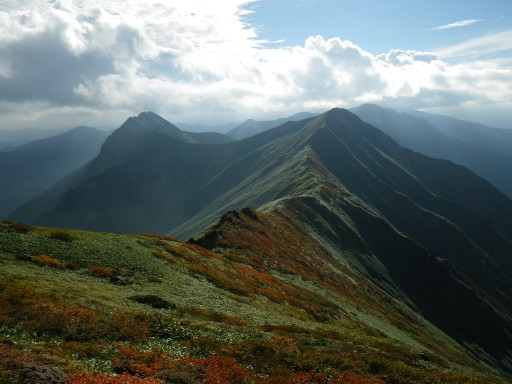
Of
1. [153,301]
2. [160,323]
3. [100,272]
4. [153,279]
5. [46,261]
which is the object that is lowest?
[153,279]

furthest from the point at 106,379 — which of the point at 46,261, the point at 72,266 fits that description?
the point at 72,266

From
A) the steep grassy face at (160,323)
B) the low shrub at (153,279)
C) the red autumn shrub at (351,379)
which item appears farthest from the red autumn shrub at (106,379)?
the low shrub at (153,279)

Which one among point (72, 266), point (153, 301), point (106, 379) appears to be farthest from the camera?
point (72, 266)

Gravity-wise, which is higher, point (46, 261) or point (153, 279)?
point (46, 261)

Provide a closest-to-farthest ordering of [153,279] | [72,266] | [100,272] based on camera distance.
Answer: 1. [72,266]
2. [100,272]
3. [153,279]

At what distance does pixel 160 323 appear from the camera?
31.2 metres

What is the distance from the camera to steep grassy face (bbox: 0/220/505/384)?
2245cm

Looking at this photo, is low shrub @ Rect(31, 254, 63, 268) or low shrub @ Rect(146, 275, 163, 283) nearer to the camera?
low shrub @ Rect(31, 254, 63, 268)

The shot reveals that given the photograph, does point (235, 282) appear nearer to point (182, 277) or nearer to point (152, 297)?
point (182, 277)

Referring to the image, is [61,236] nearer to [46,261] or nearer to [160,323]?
[46,261]

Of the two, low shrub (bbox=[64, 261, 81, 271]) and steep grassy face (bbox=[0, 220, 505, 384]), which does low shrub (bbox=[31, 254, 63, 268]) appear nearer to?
steep grassy face (bbox=[0, 220, 505, 384])

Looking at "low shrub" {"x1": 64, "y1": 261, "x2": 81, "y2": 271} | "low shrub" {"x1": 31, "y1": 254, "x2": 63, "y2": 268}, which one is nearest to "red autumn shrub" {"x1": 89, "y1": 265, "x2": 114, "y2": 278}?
"low shrub" {"x1": 64, "y1": 261, "x2": 81, "y2": 271}

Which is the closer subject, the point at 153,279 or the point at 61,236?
the point at 153,279

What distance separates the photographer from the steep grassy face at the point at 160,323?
2245 cm
